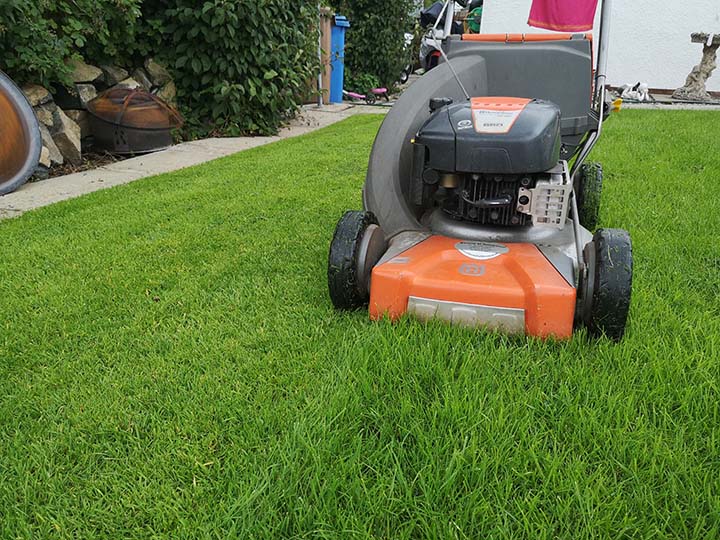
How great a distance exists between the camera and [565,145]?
2.57 m

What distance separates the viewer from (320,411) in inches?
53.9

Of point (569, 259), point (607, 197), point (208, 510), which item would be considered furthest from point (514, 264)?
point (607, 197)

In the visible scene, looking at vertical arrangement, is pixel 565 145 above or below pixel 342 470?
above

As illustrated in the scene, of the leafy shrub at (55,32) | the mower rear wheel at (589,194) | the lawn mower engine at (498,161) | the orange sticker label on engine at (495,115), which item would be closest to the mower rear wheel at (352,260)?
the lawn mower engine at (498,161)

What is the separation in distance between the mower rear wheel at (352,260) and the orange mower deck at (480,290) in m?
0.09

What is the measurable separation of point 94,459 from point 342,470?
0.56m

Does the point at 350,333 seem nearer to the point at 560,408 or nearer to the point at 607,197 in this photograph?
the point at 560,408

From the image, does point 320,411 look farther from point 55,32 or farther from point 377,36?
point 377,36

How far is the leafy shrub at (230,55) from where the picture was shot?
511cm

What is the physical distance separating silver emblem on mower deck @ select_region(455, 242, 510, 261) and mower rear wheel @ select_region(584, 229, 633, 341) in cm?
27

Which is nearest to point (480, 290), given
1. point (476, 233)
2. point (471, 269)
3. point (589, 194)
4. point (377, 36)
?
point (471, 269)

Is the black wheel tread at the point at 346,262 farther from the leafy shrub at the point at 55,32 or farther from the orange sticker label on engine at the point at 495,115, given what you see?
the leafy shrub at the point at 55,32

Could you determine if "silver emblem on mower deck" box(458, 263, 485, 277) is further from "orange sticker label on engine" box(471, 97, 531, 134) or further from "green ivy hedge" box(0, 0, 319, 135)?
"green ivy hedge" box(0, 0, 319, 135)

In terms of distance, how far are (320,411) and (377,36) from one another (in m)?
9.01
